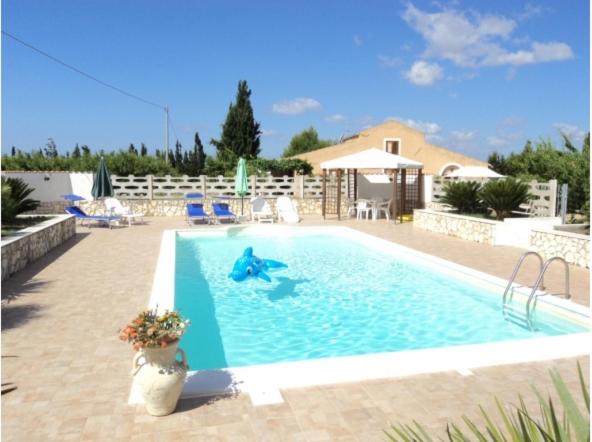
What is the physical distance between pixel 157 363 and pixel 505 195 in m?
11.8

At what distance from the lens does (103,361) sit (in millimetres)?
4277

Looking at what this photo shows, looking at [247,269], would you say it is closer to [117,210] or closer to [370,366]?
[370,366]

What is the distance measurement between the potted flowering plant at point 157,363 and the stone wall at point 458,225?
9.90 m

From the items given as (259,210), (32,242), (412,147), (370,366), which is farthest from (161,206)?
(412,147)

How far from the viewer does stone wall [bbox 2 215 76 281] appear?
7516 mm

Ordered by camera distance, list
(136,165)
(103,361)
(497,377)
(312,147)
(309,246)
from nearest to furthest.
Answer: (497,377) < (103,361) < (309,246) < (136,165) < (312,147)

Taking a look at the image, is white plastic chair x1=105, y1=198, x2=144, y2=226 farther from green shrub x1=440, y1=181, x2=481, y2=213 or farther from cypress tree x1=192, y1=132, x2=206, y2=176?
cypress tree x1=192, y1=132, x2=206, y2=176

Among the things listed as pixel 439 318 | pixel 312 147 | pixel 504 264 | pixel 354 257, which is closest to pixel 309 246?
pixel 354 257

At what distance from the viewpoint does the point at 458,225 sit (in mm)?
13023

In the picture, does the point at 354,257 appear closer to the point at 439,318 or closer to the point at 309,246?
the point at 309,246

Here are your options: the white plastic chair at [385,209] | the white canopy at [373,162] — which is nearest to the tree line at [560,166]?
the white canopy at [373,162]

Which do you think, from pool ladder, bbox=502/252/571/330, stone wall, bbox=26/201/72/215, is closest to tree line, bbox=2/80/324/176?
stone wall, bbox=26/201/72/215

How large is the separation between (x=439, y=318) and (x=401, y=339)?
3.27 ft

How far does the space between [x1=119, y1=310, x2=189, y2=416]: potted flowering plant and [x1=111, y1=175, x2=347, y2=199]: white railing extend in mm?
16309
